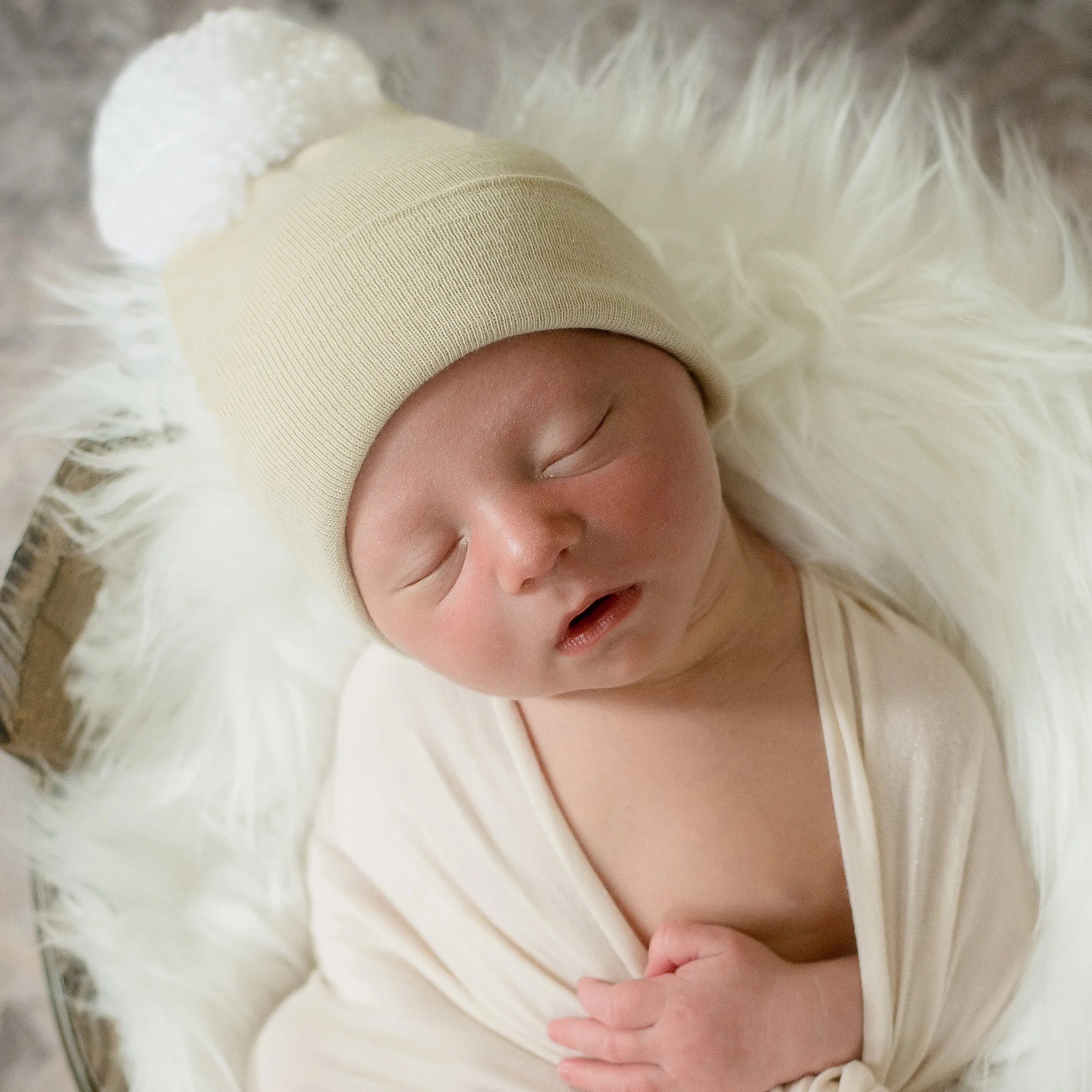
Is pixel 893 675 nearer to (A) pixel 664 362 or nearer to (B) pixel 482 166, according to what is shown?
(A) pixel 664 362

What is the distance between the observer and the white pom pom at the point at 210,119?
101 centimetres

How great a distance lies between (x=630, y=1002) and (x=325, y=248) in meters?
0.72

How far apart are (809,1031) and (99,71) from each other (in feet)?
5.32

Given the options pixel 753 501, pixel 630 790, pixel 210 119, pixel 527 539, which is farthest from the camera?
pixel 753 501

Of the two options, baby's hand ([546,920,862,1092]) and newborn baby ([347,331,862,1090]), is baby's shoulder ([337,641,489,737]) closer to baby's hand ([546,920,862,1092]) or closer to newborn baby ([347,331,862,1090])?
newborn baby ([347,331,862,1090])

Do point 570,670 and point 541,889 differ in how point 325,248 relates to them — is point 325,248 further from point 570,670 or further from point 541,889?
point 541,889

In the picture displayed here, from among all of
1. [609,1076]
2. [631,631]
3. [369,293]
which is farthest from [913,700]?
[369,293]

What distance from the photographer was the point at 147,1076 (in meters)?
1.19

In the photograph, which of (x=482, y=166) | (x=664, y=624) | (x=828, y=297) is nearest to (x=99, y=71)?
(x=482, y=166)

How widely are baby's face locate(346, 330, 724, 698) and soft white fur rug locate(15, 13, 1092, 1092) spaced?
284 mm

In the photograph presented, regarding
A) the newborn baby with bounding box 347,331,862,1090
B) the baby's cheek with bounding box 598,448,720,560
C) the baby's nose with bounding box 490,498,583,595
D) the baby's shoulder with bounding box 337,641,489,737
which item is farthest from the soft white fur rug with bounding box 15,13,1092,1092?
the baby's nose with bounding box 490,498,583,595

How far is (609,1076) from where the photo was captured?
3.51 ft

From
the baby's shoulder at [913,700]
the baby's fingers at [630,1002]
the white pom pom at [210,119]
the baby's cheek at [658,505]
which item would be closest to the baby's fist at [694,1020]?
the baby's fingers at [630,1002]

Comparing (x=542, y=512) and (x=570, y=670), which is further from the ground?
(x=542, y=512)
